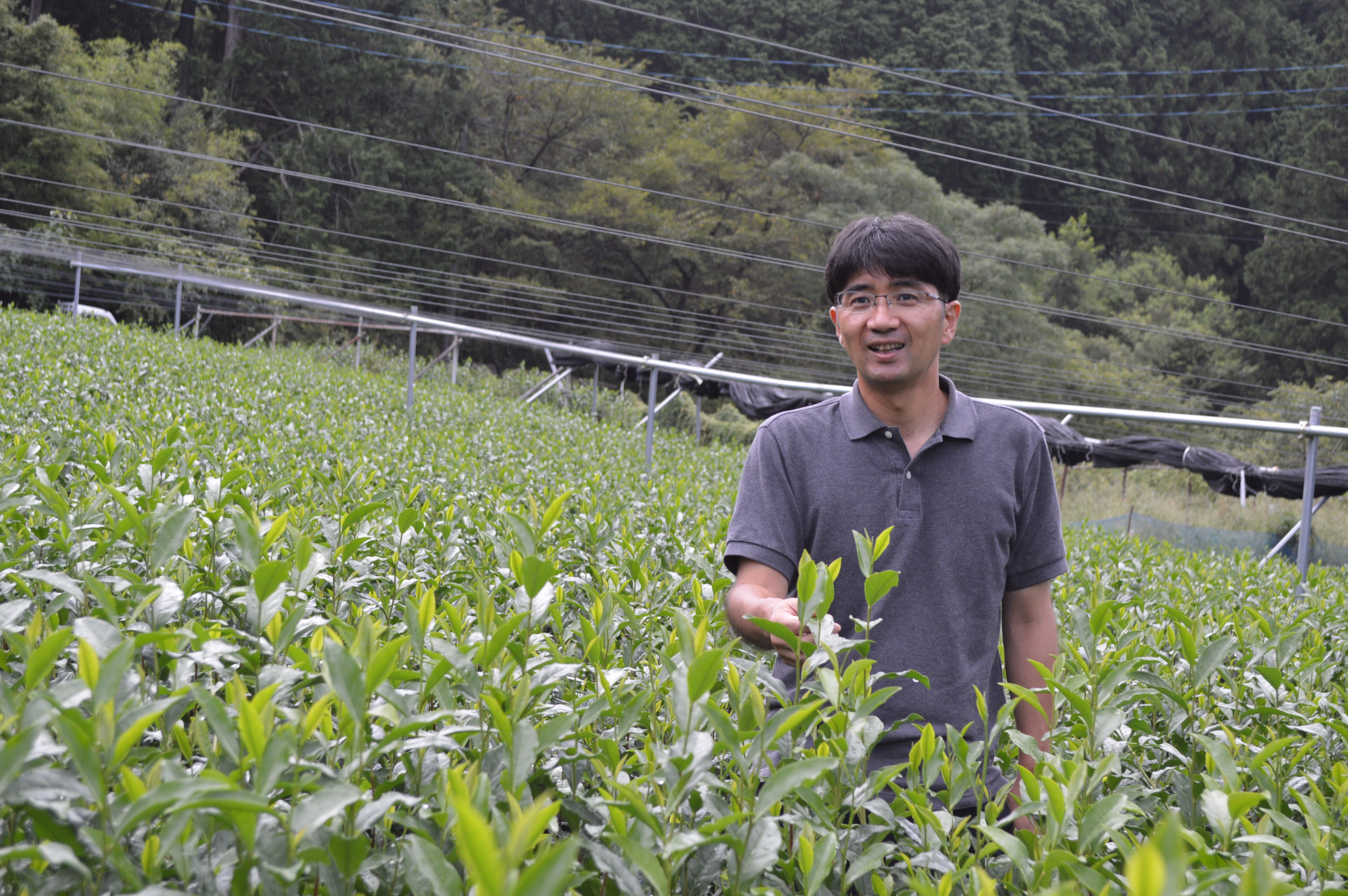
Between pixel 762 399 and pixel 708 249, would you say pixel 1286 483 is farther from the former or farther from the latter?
pixel 708 249

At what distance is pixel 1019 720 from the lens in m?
1.99

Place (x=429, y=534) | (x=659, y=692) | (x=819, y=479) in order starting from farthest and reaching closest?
(x=429, y=534)
(x=819, y=479)
(x=659, y=692)

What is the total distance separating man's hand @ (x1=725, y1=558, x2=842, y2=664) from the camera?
143 centimetres

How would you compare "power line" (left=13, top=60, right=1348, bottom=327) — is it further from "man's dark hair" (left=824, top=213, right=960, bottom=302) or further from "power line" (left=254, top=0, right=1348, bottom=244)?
"man's dark hair" (left=824, top=213, right=960, bottom=302)

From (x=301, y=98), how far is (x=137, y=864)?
34097 millimetres

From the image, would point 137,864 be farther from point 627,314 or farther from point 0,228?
point 627,314

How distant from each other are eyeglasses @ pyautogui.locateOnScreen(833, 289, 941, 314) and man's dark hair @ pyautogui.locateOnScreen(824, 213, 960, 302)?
0.03 meters

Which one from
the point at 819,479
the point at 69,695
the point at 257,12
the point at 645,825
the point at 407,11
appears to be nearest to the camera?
the point at 69,695

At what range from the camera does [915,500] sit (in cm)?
196

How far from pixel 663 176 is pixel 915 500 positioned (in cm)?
2758

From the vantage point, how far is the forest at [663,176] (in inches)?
958

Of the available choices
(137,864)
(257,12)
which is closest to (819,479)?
(137,864)

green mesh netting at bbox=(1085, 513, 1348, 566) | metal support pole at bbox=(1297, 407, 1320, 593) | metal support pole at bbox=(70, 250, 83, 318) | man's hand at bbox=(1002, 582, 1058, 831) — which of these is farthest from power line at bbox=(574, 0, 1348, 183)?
man's hand at bbox=(1002, 582, 1058, 831)

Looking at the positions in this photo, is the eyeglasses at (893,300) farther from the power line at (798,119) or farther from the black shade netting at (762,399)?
the black shade netting at (762,399)
